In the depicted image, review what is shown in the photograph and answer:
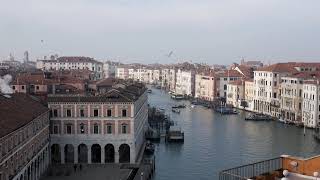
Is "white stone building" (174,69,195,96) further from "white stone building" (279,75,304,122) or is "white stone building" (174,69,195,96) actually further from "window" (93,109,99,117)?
"window" (93,109,99,117)

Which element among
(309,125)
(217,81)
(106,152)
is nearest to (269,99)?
(309,125)

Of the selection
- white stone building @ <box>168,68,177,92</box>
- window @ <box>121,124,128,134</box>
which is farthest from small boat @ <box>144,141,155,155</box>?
white stone building @ <box>168,68,177,92</box>

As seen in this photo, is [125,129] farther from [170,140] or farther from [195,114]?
[195,114]

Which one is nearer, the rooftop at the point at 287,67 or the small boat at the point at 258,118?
the small boat at the point at 258,118

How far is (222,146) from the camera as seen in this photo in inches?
1480

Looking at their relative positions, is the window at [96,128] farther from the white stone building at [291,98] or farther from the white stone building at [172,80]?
the white stone building at [172,80]

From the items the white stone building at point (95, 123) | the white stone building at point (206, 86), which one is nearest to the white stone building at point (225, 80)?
the white stone building at point (206, 86)

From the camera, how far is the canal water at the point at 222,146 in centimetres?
3056

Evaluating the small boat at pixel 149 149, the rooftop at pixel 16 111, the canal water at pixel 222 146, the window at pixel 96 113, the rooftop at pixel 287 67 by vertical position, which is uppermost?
the rooftop at pixel 287 67

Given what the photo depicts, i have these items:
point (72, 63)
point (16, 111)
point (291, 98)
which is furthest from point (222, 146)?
point (72, 63)

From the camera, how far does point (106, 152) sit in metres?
31.0

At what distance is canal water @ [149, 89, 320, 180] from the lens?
30.6 metres

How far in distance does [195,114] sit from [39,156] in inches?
1410

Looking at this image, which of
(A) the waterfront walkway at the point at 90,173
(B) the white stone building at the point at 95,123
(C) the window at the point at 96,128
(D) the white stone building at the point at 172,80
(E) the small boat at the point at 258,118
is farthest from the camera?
(D) the white stone building at the point at 172,80
